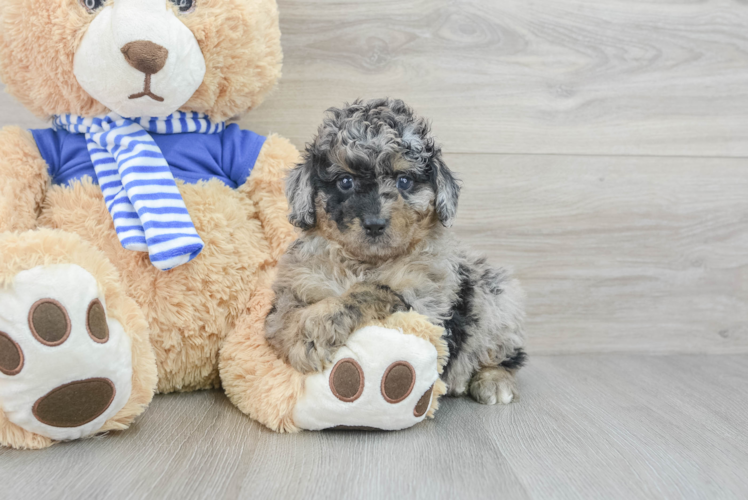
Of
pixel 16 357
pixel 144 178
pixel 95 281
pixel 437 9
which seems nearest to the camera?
pixel 16 357

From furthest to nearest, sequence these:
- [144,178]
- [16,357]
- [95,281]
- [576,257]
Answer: [576,257]
[144,178]
[95,281]
[16,357]

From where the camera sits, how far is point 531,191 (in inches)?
87.6

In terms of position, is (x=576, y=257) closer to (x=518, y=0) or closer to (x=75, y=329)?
(x=518, y=0)

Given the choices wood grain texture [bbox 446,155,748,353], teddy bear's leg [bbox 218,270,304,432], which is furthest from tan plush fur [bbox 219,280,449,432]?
wood grain texture [bbox 446,155,748,353]

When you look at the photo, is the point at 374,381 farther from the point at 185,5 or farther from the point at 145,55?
the point at 185,5

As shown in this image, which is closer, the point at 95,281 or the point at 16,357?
the point at 16,357

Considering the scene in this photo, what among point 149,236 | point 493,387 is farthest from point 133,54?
point 493,387

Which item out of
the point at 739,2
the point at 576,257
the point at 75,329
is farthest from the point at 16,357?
the point at 739,2

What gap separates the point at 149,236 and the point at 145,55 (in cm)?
44

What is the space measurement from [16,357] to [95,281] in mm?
210

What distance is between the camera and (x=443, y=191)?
148 cm

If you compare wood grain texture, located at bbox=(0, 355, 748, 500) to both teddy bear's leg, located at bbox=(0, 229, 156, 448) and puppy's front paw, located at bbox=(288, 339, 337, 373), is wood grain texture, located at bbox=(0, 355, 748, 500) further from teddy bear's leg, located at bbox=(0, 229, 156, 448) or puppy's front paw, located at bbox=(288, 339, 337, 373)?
puppy's front paw, located at bbox=(288, 339, 337, 373)

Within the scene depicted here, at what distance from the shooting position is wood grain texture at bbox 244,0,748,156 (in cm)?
208

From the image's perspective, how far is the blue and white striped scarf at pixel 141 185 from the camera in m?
1.50
